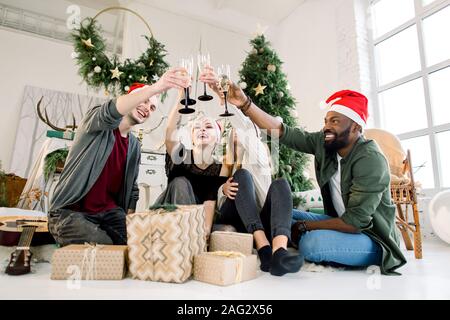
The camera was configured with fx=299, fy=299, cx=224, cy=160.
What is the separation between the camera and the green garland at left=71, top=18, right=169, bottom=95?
2.62 m

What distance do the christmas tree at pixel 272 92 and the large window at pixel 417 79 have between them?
1.17 meters

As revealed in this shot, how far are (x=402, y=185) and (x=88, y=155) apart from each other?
1.94m

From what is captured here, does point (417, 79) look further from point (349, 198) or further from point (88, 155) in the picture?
point (88, 155)

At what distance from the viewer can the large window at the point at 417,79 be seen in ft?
9.25

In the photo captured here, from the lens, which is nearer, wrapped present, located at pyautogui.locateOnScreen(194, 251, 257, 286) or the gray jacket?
wrapped present, located at pyautogui.locateOnScreen(194, 251, 257, 286)

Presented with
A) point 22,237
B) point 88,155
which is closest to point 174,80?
point 88,155

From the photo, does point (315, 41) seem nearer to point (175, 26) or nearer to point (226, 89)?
point (175, 26)

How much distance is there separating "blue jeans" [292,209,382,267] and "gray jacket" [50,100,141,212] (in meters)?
1.01

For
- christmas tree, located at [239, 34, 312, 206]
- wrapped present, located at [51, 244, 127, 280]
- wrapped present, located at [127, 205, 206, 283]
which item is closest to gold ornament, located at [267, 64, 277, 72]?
christmas tree, located at [239, 34, 312, 206]

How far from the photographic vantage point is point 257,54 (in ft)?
8.64

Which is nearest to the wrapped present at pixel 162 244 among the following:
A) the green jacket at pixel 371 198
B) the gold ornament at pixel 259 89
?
the green jacket at pixel 371 198

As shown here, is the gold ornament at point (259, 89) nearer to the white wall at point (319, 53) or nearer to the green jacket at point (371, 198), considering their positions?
the green jacket at point (371, 198)

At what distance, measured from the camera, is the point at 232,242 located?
1.32 metres

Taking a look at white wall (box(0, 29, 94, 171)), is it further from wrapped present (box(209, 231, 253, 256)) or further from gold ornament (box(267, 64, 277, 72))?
wrapped present (box(209, 231, 253, 256))
